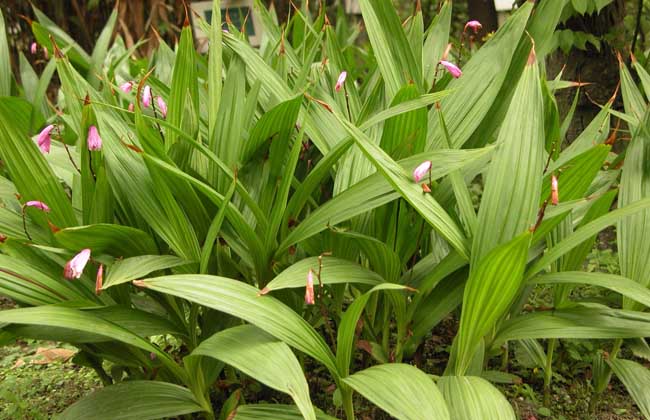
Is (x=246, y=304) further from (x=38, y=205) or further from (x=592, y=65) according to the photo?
(x=592, y=65)

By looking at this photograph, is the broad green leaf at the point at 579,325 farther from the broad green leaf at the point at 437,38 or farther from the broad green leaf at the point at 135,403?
the broad green leaf at the point at 437,38

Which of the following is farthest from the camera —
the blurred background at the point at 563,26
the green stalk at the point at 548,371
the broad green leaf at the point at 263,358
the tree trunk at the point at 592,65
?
the tree trunk at the point at 592,65

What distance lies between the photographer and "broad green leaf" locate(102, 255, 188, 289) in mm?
1164

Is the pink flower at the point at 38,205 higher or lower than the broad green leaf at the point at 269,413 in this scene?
higher

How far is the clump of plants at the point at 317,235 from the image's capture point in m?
1.17

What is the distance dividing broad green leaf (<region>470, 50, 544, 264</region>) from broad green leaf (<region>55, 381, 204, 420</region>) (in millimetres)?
660

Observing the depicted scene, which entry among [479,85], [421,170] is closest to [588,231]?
[421,170]

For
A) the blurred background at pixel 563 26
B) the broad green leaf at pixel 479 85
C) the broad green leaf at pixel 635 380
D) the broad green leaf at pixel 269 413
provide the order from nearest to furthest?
the broad green leaf at pixel 269 413, the broad green leaf at pixel 635 380, the broad green leaf at pixel 479 85, the blurred background at pixel 563 26

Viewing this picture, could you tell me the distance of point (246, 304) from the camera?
3.74 ft

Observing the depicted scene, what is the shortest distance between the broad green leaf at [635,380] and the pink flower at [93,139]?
47.7 inches

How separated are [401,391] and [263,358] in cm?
23

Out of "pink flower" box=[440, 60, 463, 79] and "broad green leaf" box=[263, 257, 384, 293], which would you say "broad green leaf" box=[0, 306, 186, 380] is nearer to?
"broad green leaf" box=[263, 257, 384, 293]

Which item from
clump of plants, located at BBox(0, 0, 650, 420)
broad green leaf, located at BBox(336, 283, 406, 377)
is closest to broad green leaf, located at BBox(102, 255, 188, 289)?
clump of plants, located at BBox(0, 0, 650, 420)

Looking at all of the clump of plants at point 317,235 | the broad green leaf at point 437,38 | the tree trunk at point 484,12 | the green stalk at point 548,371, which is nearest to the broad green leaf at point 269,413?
the clump of plants at point 317,235
